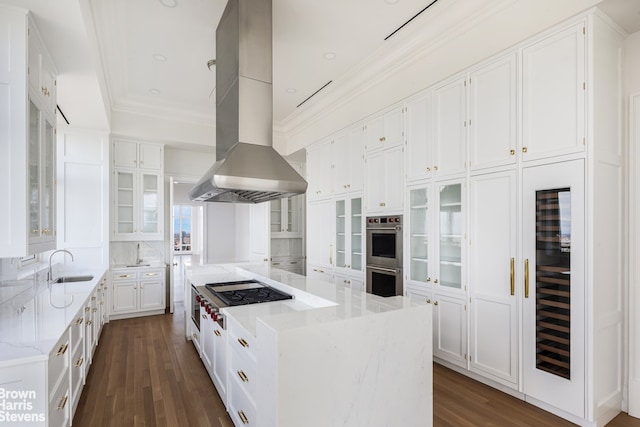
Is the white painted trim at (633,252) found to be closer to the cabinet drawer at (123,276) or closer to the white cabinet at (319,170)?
the white cabinet at (319,170)

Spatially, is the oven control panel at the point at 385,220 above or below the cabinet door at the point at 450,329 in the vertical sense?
above

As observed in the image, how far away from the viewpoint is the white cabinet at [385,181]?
12.7 ft

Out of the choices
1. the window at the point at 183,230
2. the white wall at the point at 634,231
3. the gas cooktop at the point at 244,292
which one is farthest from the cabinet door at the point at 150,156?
the window at the point at 183,230

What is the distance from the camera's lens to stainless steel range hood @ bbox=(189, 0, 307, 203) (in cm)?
261

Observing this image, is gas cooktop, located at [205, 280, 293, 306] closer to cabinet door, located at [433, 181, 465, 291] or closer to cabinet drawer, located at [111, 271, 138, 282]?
cabinet door, located at [433, 181, 465, 291]

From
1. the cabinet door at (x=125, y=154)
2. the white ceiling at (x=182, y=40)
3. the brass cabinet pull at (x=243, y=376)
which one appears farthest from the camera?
the cabinet door at (x=125, y=154)

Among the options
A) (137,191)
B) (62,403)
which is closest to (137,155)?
(137,191)

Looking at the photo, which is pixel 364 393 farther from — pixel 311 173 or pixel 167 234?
pixel 167 234

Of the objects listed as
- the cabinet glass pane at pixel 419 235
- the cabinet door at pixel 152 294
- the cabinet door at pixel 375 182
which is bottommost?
the cabinet door at pixel 152 294

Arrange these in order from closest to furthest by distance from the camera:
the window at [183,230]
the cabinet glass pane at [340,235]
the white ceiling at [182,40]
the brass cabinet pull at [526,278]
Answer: the white ceiling at [182,40] → the brass cabinet pull at [526,278] → the cabinet glass pane at [340,235] → the window at [183,230]

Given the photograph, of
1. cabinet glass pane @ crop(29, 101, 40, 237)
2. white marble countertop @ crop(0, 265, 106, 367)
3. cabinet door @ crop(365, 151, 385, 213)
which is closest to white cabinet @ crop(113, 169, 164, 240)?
white marble countertop @ crop(0, 265, 106, 367)

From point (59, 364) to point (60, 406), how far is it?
268 mm

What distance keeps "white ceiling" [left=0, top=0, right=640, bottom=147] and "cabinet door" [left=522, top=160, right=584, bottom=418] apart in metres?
1.26

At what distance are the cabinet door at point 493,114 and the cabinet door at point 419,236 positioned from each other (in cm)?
67
